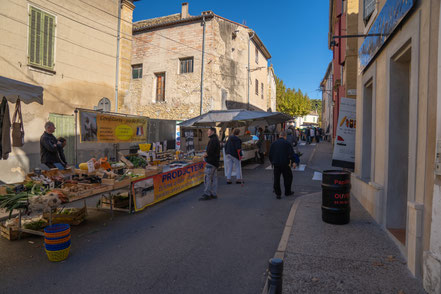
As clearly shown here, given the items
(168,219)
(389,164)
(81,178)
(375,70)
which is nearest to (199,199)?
(168,219)

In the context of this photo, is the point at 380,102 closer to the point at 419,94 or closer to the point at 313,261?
the point at 419,94

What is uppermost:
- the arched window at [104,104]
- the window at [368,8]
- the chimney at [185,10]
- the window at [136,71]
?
the chimney at [185,10]

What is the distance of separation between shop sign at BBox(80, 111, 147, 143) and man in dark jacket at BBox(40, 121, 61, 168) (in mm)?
635

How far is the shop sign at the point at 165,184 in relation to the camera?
6.64 m

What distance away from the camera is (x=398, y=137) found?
16.3ft

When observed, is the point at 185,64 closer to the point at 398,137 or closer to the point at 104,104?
the point at 104,104

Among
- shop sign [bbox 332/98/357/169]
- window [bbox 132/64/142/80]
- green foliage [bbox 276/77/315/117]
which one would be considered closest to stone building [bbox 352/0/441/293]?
shop sign [bbox 332/98/357/169]

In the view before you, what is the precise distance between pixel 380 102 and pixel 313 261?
136 inches

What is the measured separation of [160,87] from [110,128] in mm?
14957

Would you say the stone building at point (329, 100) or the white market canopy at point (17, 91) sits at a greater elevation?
the stone building at point (329, 100)

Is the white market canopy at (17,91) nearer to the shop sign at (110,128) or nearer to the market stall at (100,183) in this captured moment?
the market stall at (100,183)

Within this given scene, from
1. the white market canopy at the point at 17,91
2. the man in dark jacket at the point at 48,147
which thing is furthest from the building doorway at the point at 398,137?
the man in dark jacket at the point at 48,147

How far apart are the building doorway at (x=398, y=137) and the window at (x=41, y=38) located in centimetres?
1045

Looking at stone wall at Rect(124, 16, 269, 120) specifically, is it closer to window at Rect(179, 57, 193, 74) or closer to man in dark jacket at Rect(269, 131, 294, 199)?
window at Rect(179, 57, 193, 74)
